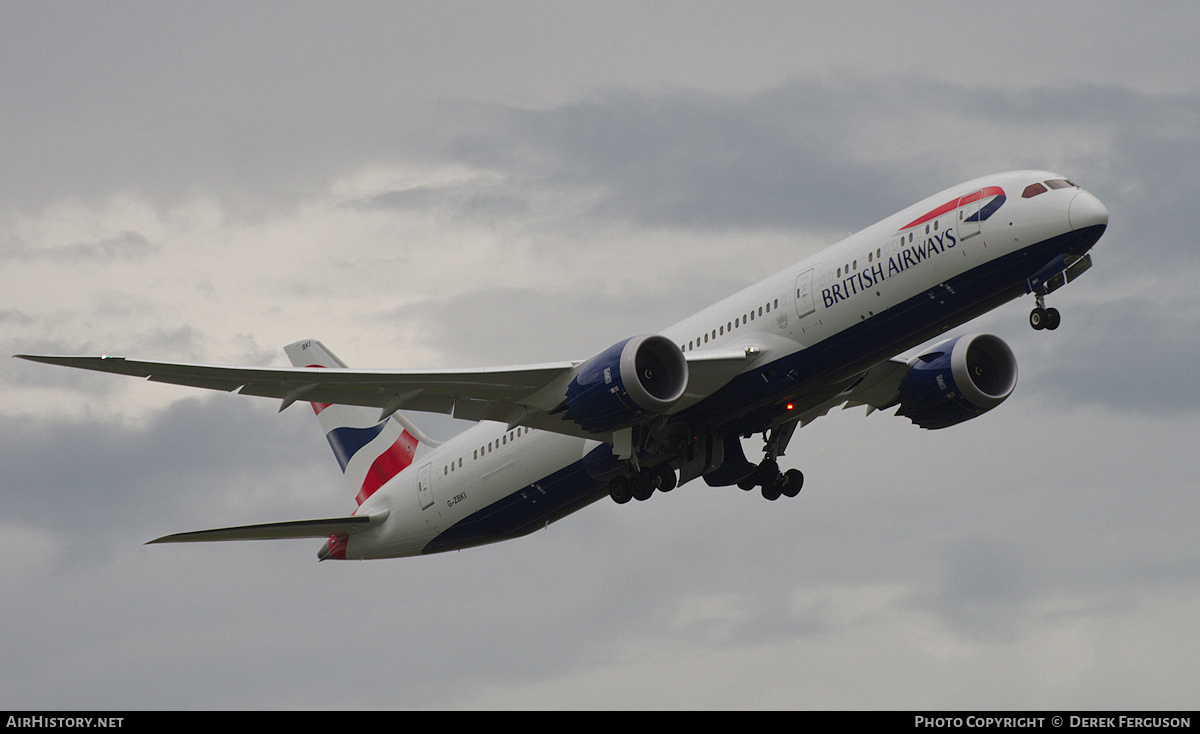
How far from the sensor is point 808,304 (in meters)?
33.5

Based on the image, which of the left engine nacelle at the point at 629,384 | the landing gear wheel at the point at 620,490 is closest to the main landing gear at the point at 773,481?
the landing gear wheel at the point at 620,490

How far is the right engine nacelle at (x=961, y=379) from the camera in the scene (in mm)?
39188

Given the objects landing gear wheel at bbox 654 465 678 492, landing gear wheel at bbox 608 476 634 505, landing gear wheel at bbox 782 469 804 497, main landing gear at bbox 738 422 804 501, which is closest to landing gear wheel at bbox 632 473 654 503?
landing gear wheel at bbox 608 476 634 505

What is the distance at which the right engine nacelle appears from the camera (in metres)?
39.2

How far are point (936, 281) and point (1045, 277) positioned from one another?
2.30 meters

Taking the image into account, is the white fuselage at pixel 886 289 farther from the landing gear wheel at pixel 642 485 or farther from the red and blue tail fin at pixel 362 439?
the red and blue tail fin at pixel 362 439

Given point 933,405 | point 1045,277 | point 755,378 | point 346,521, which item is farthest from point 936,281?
point 346,521

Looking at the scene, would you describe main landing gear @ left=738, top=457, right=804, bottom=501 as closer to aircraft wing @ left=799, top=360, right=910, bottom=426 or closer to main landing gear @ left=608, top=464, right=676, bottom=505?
aircraft wing @ left=799, top=360, right=910, bottom=426

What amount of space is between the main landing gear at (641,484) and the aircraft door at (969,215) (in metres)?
10.1

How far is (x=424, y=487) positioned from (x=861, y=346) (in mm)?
14805

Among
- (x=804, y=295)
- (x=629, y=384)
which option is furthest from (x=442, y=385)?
(x=804, y=295)

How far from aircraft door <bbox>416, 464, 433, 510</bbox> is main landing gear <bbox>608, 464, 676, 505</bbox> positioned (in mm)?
6612
